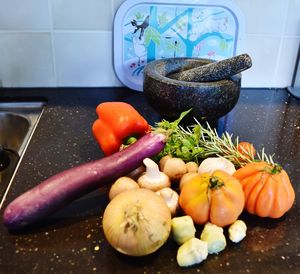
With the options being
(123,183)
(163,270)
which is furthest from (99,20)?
(163,270)

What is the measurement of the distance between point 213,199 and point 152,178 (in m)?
0.10

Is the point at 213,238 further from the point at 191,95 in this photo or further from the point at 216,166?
the point at 191,95

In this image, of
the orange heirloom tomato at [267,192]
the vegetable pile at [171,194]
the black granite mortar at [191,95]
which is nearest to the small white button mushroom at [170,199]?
the vegetable pile at [171,194]

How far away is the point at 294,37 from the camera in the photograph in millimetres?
964

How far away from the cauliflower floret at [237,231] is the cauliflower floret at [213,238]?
2cm

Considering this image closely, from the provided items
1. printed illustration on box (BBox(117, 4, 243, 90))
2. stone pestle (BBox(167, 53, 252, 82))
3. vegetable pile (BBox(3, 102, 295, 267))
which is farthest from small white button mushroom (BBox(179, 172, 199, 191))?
printed illustration on box (BBox(117, 4, 243, 90))

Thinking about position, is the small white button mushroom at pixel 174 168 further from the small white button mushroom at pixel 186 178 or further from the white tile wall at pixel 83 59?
the white tile wall at pixel 83 59

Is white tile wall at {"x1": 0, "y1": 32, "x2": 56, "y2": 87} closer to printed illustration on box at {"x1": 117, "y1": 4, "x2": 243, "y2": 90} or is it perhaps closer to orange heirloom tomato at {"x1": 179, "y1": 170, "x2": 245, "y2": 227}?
printed illustration on box at {"x1": 117, "y1": 4, "x2": 243, "y2": 90}

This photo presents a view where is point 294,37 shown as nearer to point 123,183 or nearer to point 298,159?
point 298,159

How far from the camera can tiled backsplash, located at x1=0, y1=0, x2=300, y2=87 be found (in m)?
0.89

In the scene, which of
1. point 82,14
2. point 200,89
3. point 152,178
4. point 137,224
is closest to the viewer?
point 137,224

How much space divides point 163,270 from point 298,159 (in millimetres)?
371

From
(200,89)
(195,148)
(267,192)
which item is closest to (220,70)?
(200,89)

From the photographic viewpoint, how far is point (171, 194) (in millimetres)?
521
